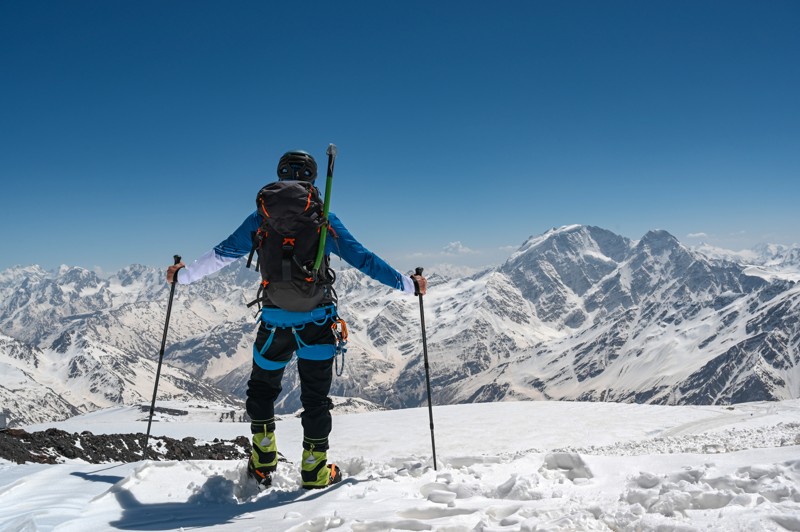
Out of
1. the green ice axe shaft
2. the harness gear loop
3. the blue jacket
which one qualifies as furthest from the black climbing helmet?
the harness gear loop

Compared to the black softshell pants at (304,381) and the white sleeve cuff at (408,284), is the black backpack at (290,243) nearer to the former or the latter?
the black softshell pants at (304,381)

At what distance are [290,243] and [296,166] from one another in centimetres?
123

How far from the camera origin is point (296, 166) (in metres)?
7.27

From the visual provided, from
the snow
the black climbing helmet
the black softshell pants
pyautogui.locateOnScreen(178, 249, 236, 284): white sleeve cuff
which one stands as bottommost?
the snow

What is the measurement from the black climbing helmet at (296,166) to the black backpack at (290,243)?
430mm

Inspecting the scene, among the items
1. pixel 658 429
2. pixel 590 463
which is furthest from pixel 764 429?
pixel 590 463

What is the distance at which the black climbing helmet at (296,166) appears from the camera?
727cm

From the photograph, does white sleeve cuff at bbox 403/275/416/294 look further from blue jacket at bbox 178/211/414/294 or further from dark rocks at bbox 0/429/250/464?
dark rocks at bbox 0/429/250/464

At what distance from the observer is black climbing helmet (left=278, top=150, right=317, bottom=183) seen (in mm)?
7270

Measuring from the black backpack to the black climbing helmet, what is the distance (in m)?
0.43

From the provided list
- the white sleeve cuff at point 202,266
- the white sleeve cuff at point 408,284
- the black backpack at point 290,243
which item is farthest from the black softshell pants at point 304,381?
the white sleeve cuff at point 202,266

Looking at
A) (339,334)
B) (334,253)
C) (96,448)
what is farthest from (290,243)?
(96,448)

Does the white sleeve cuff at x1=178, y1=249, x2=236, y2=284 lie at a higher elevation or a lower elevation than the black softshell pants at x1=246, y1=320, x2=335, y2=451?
higher

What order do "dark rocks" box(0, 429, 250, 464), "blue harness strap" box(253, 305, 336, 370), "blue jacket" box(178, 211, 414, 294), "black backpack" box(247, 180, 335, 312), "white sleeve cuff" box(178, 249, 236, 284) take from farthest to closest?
"dark rocks" box(0, 429, 250, 464) → "white sleeve cuff" box(178, 249, 236, 284) → "blue jacket" box(178, 211, 414, 294) → "blue harness strap" box(253, 305, 336, 370) → "black backpack" box(247, 180, 335, 312)
